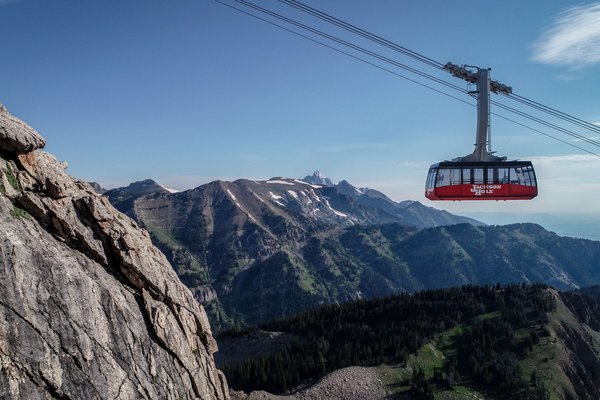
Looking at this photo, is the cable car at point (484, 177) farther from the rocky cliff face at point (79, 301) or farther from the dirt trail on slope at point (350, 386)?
the dirt trail on slope at point (350, 386)

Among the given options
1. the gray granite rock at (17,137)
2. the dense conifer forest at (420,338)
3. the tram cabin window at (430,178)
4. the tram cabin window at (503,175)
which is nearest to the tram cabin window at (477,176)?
the tram cabin window at (503,175)

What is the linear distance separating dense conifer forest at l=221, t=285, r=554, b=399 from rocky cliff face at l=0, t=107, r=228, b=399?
7900 cm

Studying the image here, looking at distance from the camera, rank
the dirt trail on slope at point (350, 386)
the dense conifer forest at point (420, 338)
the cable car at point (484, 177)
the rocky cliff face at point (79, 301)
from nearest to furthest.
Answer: the rocky cliff face at point (79, 301), the cable car at point (484, 177), the dirt trail on slope at point (350, 386), the dense conifer forest at point (420, 338)

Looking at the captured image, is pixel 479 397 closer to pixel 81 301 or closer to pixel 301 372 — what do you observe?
pixel 301 372

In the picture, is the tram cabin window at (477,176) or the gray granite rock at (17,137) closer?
the gray granite rock at (17,137)

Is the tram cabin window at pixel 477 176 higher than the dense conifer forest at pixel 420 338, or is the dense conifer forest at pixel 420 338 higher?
the tram cabin window at pixel 477 176

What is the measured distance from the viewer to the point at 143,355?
3384 cm

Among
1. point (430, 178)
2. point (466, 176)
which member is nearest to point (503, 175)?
point (466, 176)

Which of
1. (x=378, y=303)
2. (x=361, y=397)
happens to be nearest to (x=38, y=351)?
(x=361, y=397)

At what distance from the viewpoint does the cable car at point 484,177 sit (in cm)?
4981

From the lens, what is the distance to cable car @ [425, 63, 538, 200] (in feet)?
163

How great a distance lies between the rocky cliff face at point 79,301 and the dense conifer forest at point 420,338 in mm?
78998

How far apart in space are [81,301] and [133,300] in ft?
18.6

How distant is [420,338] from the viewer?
5408 inches
